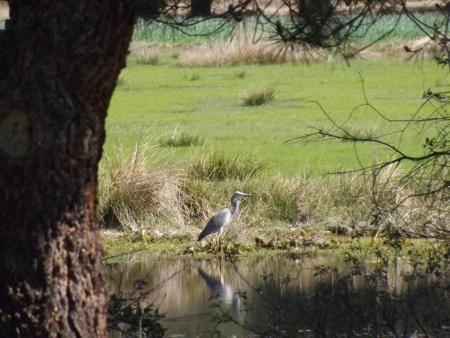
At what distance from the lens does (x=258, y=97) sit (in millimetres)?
21641

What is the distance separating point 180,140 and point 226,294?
730cm

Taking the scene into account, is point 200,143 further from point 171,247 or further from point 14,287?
point 14,287

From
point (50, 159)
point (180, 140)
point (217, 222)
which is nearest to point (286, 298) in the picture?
point (50, 159)

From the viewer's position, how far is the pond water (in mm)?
6754

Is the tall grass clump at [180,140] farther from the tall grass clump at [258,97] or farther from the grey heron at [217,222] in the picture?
the grey heron at [217,222]

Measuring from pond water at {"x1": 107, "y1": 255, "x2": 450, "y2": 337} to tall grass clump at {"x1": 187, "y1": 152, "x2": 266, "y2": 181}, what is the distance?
232 centimetres

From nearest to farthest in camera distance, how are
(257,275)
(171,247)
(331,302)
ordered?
(331,302)
(257,275)
(171,247)

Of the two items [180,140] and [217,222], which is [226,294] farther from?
[180,140]

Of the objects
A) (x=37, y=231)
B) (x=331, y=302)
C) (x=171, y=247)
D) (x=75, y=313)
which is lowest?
(x=171, y=247)

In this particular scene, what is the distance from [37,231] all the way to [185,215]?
7855 mm

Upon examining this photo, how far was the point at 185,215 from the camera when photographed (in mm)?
12586

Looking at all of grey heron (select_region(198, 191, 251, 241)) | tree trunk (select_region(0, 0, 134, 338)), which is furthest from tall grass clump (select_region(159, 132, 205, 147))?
tree trunk (select_region(0, 0, 134, 338))

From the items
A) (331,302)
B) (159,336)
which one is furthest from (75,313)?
(331,302)

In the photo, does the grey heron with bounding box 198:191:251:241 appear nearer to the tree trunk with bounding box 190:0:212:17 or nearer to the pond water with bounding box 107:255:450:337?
the pond water with bounding box 107:255:450:337
